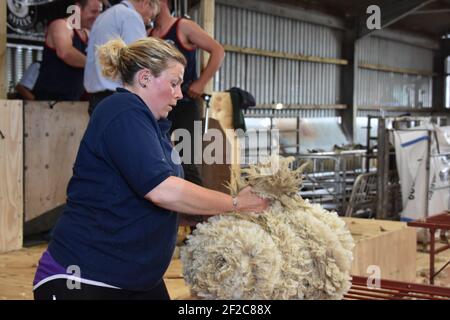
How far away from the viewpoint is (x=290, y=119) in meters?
12.2

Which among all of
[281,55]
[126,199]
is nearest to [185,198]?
[126,199]

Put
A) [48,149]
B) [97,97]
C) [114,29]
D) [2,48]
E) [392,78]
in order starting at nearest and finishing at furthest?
1. [114,29]
2. [97,97]
3. [2,48]
4. [48,149]
5. [392,78]

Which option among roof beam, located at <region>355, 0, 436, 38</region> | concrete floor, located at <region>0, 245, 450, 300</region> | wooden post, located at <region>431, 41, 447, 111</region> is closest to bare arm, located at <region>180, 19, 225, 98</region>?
concrete floor, located at <region>0, 245, 450, 300</region>

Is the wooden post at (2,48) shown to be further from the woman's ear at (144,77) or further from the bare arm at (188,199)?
the bare arm at (188,199)

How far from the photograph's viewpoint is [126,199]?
1869mm

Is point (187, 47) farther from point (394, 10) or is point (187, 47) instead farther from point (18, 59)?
point (394, 10)

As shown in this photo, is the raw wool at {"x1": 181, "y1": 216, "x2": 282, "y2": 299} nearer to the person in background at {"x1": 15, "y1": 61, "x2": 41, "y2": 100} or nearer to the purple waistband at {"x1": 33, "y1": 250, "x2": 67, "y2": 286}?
the purple waistband at {"x1": 33, "y1": 250, "x2": 67, "y2": 286}

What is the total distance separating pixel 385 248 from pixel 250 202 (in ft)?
9.69

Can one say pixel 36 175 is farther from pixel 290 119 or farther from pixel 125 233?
pixel 290 119

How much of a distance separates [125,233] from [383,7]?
12708 mm

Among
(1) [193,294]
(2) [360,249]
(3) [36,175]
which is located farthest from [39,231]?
(1) [193,294]

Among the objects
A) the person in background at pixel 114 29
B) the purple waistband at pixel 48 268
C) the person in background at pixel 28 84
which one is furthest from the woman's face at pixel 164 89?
the person in background at pixel 28 84

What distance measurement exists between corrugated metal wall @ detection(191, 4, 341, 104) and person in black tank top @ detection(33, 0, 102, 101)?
583 centimetres

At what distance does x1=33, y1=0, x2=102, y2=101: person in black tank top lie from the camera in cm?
450
